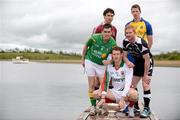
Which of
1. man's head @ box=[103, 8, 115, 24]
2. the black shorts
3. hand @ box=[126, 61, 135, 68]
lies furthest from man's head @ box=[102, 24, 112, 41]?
the black shorts

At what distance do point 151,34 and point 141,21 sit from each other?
362 millimetres

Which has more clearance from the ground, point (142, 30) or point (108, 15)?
point (108, 15)

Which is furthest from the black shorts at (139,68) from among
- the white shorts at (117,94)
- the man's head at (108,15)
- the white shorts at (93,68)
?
the man's head at (108,15)

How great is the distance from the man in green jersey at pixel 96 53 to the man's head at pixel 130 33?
14.4 inches

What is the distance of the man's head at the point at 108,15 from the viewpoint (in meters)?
9.52

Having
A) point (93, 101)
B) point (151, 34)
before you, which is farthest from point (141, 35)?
point (93, 101)

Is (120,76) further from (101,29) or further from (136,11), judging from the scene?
(136,11)

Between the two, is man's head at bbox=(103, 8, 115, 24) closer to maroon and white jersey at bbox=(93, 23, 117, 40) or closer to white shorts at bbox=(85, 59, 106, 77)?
maroon and white jersey at bbox=(93, 23, 117, 40)

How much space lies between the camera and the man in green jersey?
9.41 metres

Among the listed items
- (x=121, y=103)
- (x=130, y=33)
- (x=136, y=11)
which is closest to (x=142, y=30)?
(x=136, y=11)

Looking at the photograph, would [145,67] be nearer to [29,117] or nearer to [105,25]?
[105,25]

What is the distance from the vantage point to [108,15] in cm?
958

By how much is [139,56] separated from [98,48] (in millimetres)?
899

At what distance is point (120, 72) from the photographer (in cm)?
938
